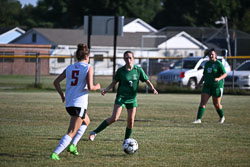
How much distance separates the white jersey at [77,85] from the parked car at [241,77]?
19885 millimetres

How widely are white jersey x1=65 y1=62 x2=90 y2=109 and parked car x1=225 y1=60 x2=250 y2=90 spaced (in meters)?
19.9

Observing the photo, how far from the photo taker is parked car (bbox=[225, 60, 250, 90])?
26.8 metres

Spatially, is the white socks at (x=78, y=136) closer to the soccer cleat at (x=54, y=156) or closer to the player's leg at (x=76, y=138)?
the player's leg at (x=76, y=138)

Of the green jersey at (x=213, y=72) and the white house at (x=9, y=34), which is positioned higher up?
the white house at (x=9, y=34)

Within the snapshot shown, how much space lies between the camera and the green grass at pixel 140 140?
8.10 metres

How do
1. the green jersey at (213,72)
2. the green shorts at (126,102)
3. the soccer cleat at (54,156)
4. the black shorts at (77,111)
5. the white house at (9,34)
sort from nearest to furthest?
the soccer cleat at (54,156) < the black shorts at (77,111) < the green shorts at (126,102) < the green jersey at (213,72) < the white house at (9,34)

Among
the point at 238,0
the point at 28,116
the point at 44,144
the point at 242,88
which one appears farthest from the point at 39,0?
the point at 44,144

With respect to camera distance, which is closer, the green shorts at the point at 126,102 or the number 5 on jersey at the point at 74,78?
the number 5 on jersey at the point at 74,78

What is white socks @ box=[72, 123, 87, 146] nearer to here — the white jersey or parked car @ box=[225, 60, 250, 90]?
the white jersey

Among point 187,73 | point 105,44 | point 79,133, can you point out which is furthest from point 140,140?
point 105,44

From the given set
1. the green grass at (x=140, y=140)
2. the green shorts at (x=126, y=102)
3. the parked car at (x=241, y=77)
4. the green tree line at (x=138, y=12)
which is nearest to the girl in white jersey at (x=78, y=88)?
the green grass at (x=140, y=140)

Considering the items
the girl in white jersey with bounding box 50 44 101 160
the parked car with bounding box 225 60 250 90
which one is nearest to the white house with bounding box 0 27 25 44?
the parked car with bounding box 225 60 250 90

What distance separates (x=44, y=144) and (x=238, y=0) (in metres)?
74.5

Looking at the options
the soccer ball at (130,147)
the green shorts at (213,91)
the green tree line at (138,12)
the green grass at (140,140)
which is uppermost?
the green tree line at (138,12)
